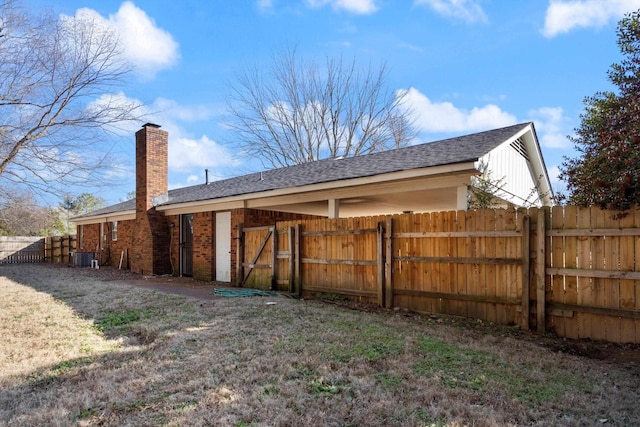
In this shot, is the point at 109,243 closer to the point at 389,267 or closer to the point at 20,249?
the point at 20,249

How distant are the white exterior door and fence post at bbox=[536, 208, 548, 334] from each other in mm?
8677

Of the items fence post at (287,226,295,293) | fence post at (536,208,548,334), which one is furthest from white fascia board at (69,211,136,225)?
fence post at (536,208,548,334)

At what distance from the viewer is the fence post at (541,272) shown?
224 inches

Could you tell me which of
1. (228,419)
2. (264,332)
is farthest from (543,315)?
(228,419)

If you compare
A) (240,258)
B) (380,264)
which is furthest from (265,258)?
(380,264)

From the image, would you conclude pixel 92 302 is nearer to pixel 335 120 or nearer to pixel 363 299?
pixel 363 299

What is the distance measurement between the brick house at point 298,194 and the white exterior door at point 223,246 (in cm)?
3

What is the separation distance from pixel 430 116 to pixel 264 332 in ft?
Result: 79.9

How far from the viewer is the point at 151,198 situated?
48.8ft

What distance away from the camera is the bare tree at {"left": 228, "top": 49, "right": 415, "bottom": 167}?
2602 centimetres

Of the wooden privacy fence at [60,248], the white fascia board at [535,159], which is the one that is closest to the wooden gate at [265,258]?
the white fascia board at [535,159]

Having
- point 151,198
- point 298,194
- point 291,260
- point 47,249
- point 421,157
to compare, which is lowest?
point 47,249

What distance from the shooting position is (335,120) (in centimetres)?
2712

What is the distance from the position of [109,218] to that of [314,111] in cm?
1460
